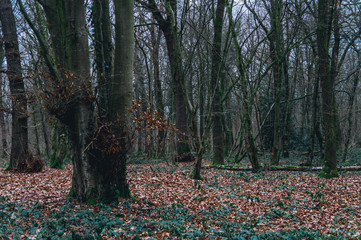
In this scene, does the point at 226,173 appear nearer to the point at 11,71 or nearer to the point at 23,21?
the point at 11,71

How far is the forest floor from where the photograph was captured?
17.0ft

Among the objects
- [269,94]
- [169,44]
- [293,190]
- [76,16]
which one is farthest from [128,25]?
[269,94]

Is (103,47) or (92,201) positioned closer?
(92,201)

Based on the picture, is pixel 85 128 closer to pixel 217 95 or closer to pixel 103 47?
pixel 103 47

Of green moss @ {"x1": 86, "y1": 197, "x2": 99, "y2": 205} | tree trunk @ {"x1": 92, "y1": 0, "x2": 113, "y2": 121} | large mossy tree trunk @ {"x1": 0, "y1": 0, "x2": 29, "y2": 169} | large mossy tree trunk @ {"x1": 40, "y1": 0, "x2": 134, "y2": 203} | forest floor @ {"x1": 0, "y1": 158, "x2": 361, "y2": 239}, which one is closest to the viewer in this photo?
forest floor @ {"x1": 0, "y1": 158, "x2": 361, "y2": 239}

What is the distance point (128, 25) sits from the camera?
7.55m

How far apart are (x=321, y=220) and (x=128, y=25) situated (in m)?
6.71

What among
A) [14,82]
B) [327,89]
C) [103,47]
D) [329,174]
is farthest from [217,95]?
[14,82]

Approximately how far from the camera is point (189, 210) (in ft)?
23.5

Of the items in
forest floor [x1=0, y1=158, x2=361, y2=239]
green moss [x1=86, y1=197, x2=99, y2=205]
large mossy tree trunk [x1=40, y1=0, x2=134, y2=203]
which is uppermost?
large mossy tree trunk [x1=40, y1=0, x2=134, y2=203]

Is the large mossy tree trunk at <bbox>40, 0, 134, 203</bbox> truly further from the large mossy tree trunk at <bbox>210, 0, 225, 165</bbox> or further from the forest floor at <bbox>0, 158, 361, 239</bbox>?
the large mossy tree trunk at <bbox>210, 0, 225, 165</bbox>

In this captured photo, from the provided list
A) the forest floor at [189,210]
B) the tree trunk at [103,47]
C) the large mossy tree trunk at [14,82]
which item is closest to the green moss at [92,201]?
the forest floor at [189,210]

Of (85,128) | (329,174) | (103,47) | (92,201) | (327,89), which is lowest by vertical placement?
(329,174)

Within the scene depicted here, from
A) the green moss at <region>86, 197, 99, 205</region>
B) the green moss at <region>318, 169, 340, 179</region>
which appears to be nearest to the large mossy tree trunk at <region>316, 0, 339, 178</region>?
the green moss at <region>318, 169, 340, 179</region>
